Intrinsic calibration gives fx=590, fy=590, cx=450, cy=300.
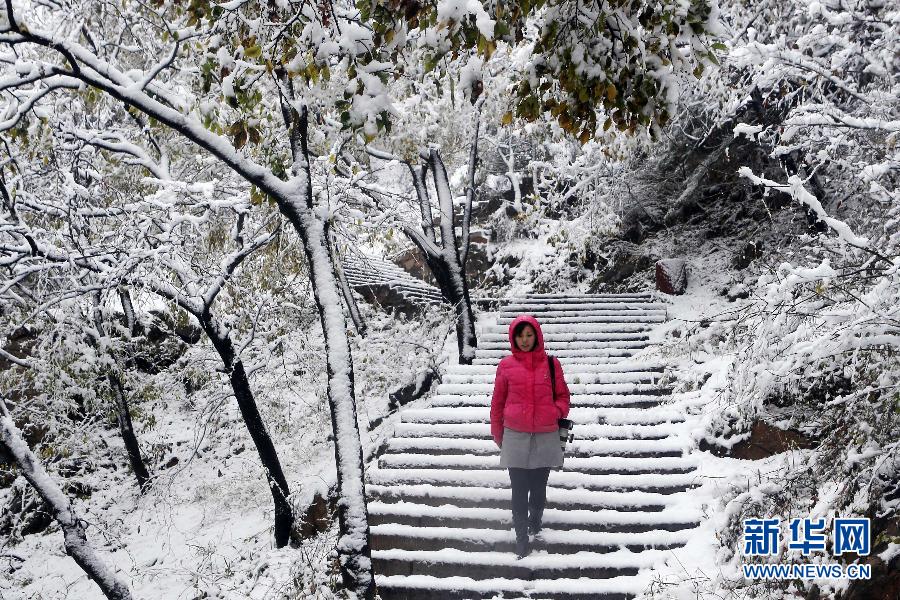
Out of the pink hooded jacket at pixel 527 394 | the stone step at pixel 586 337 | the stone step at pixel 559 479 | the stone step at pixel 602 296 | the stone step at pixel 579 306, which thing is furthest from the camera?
the stone step at pixel 602 296

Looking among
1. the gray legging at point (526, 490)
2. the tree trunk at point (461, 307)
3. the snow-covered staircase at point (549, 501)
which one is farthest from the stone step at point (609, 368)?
the gray legging at point (526, 490)

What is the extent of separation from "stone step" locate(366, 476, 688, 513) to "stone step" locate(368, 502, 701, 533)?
0.05 meters

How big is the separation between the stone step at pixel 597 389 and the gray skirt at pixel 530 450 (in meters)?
2.90

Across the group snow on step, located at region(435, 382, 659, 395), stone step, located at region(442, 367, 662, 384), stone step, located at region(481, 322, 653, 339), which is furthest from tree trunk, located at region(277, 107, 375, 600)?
stone step, located at region(481, 322, 653, 339)

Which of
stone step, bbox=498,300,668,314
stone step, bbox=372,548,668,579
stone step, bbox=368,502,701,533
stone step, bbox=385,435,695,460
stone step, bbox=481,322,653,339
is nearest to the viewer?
stone step, bbox=372,548,668,579

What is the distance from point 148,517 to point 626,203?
11227 mm

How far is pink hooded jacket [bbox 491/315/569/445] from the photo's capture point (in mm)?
4609

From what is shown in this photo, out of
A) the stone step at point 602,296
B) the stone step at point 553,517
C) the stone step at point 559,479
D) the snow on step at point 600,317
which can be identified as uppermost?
the stone step at point 602,296

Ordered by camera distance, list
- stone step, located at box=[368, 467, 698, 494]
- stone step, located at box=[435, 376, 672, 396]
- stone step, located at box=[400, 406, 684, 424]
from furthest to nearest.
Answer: stone step, located at box=[435, 376, 672, 396] → stone step, located at box=[400, 406, 684, 424] → stone step, located at box=[368, 467, 698, 494]

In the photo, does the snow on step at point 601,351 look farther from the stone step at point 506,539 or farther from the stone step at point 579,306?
the stone step at point 506,539

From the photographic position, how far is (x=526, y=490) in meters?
4.81

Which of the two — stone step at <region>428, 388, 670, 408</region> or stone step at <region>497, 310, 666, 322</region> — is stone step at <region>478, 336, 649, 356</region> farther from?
stone step at <region>428, 388, 670, 408</region>

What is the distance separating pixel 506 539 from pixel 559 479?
3.43 feet

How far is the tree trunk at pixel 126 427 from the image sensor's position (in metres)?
10.2
